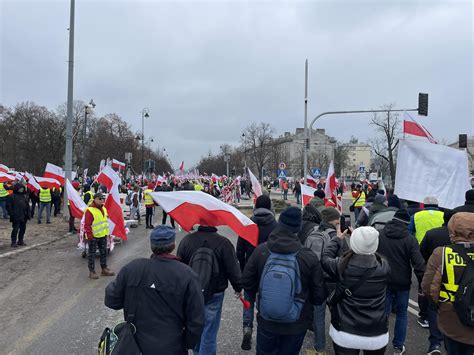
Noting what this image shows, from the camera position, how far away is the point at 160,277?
3.01m

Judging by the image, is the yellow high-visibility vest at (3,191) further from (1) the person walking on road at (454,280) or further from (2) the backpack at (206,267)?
(1) the person walking on road at (454,280)

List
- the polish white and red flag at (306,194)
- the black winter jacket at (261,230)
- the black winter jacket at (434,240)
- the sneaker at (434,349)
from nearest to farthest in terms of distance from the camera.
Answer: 1. the sneaker at (434,349)
2. the black winter jacket at (434,240)
3. the black winter jacket at (261,230)
4. the polish white and red flag at (306,194)

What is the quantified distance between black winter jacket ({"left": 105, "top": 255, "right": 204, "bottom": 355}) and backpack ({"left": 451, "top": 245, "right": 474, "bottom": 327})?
84.4 inches

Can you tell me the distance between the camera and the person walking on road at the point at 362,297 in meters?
3.41

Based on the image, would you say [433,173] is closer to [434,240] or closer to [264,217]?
[434,240]

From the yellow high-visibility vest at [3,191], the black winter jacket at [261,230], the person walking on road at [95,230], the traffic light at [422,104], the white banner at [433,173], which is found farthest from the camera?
the traffic light at [422,104]

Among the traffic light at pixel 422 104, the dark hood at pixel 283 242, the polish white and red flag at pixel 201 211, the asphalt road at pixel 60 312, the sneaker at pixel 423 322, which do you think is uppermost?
the traffic light at pixel 422 104

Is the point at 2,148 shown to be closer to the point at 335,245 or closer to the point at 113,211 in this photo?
the point at 113,211

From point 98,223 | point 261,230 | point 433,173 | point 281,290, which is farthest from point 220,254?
point 98,223

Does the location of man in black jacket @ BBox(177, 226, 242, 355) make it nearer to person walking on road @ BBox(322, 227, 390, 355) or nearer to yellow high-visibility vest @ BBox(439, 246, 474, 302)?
person walking on road @ BBox(322, 227, 390, 355)

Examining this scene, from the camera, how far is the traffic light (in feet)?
67.5

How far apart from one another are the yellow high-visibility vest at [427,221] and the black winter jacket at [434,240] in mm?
1123

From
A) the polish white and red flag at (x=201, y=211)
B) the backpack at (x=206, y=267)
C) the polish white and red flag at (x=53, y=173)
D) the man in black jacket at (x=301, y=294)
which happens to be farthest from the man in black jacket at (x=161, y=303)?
the polish white and red flag at (x=53, y=173)

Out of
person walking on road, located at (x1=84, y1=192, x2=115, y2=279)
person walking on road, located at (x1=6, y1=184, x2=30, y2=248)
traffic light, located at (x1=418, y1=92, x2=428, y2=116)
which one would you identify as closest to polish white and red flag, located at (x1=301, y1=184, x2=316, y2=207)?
person walking on road, located at (x1=84, y1=192, x2=115, y2=279)
